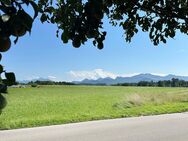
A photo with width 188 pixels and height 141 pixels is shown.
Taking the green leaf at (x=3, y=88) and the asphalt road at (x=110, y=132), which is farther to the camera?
the asphalt road at (x=110, y=132)

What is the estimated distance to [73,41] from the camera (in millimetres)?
2270

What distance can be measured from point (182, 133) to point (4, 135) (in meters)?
4.27

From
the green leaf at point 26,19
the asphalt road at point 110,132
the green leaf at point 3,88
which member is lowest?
the asphalt road at point 110,132

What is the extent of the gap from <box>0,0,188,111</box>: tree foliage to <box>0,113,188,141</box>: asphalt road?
6.87m

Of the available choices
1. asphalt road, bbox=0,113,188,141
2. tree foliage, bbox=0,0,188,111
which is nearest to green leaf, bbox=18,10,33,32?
tree foliage, bbox=0,0,188,111

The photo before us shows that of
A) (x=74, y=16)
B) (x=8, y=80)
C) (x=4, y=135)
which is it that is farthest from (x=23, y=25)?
(x=4, y=135)

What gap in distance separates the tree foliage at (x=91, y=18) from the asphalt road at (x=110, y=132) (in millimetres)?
6871

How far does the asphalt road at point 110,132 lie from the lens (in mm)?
10203

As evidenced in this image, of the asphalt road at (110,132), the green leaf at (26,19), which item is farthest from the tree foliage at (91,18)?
the asphalt road at (110,132)

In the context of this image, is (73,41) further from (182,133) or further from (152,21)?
(182,133)

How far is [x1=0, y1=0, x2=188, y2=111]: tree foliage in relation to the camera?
4.27 feet

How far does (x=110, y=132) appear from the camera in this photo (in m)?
11.2

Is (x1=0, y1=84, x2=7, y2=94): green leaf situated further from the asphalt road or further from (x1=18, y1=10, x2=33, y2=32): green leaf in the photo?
the asphalt road

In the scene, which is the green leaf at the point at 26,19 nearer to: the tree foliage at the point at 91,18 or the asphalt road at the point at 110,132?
the tree foliage at the point at 91,18
